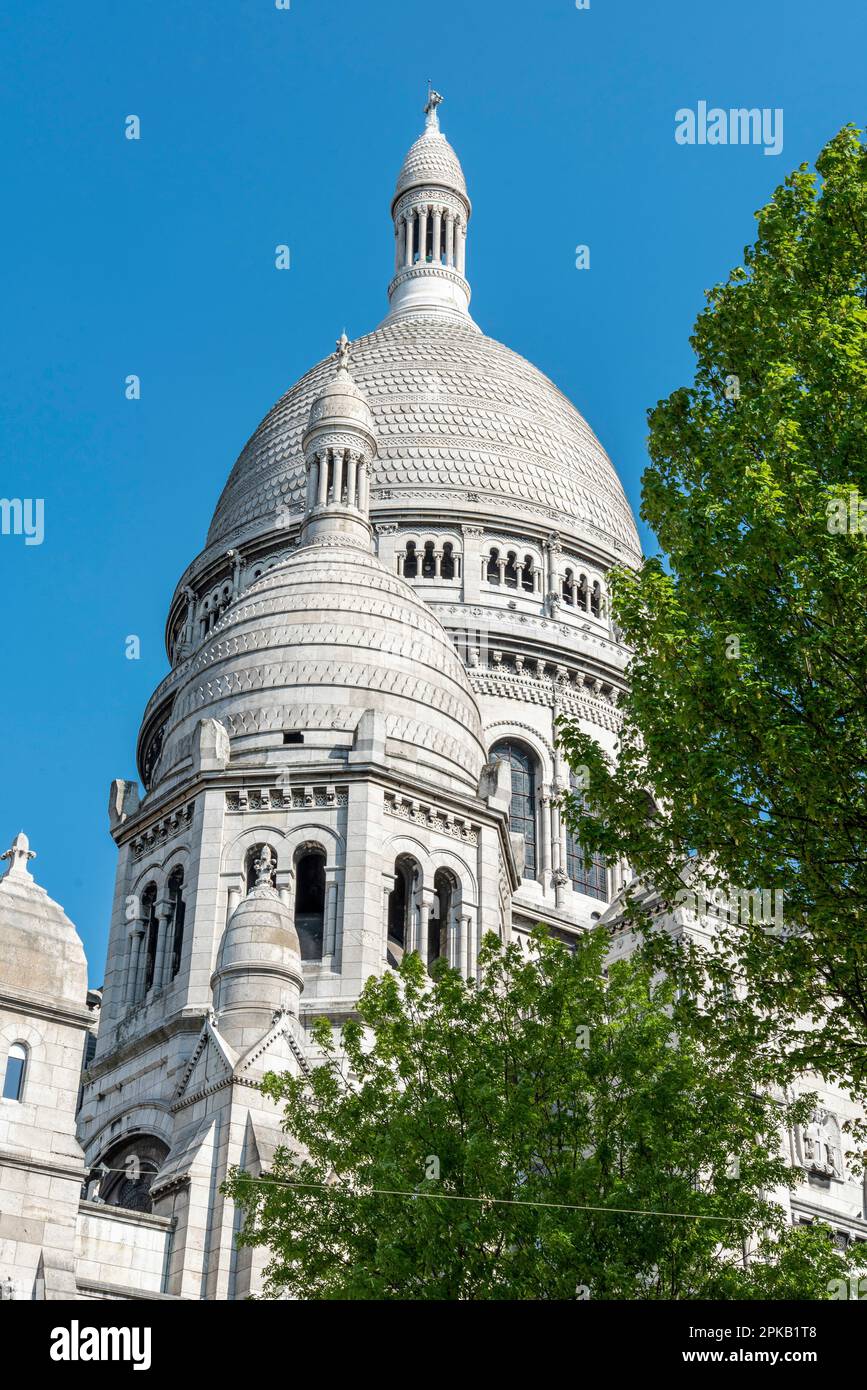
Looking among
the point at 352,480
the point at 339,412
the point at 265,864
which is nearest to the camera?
the point at 265,864

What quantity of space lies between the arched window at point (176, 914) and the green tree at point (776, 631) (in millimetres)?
22336

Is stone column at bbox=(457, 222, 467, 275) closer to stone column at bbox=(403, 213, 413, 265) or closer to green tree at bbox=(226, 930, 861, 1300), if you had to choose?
stone column at bbox=(403, 213, 413, 265)

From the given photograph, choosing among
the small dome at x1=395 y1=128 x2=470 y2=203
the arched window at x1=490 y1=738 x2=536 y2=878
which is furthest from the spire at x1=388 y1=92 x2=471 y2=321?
the arched window at x1=490 y1=738 x2=536 y2=878

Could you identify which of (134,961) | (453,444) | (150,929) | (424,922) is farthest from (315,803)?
(453,444)

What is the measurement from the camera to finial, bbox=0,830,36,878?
27766 mm

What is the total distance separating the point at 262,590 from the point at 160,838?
7.56 m

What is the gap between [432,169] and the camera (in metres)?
86.6

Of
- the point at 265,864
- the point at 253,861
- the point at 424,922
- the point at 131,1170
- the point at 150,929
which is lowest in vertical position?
the point at 131,1170

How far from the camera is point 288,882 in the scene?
41.6m

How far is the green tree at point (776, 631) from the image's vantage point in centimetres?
1905

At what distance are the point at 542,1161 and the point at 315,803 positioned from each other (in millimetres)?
19523

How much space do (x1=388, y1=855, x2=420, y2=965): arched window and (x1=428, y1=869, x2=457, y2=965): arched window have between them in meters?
0.52

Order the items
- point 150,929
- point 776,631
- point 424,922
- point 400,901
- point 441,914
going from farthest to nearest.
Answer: point 150,929
point 441,914
point 400,901
point 424,922
point 776,631

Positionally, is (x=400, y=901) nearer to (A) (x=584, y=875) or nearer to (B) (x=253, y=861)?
(B) (x=253, y=861)
